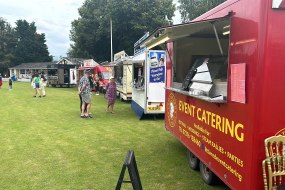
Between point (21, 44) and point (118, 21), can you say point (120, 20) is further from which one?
point (21, 44)

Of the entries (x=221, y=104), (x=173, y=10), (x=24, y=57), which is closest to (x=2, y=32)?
(x=24, y=57)

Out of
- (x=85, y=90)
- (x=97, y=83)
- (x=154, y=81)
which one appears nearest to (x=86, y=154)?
(x=154, y=81)

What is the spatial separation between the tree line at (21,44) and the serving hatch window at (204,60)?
76.1m

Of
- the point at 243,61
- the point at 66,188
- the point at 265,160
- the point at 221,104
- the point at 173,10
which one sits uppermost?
the point at 173,10

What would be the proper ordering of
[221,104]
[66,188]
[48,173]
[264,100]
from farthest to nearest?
[48,173]
[66,188]
[221,104]
[264,100]

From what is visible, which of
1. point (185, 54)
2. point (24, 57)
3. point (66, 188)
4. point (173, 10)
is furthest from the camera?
point (24, 57)

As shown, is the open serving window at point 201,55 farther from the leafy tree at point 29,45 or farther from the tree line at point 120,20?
the leafy tree at point 29,45

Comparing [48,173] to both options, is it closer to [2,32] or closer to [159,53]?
[159,53]

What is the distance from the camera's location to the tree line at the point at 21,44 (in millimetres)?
78625

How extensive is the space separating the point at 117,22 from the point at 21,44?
54.4 m

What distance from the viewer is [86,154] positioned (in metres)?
7.29

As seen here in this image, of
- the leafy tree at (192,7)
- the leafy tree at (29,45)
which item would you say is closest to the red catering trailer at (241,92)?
the leafy tree at (192,7)

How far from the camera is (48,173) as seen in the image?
598 centimetres

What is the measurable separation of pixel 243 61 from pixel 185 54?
10.5ft
